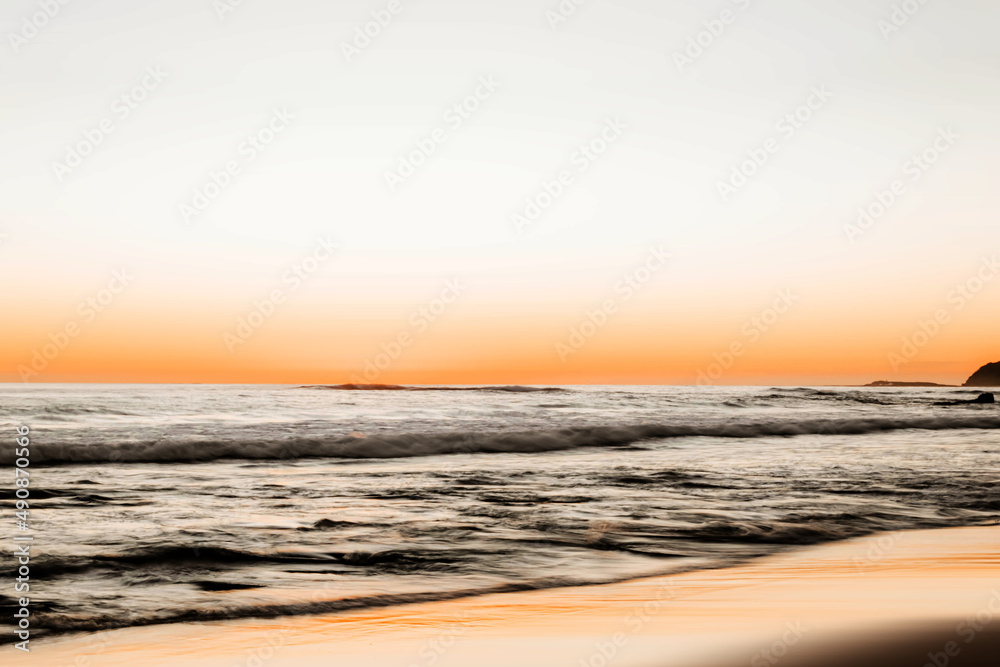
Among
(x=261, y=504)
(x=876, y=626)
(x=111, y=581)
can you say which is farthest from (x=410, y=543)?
(x=876, y=626)

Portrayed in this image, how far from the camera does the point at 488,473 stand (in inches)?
561

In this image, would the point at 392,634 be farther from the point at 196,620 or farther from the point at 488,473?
the point at 488,473

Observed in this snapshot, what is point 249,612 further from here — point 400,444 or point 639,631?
point 400,444

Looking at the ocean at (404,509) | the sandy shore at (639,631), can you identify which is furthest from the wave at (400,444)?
the sandy shore at (639,631)

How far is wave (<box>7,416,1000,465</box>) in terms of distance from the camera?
672 inches

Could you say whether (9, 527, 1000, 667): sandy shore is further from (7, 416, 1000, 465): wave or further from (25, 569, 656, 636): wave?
(7, 416, 1000, 465): wave

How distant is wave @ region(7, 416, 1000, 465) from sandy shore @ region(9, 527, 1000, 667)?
13.2 m

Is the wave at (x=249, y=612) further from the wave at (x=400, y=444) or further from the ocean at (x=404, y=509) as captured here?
the wave at (x=400, y=444)

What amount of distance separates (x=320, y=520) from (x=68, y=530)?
100.0 inches

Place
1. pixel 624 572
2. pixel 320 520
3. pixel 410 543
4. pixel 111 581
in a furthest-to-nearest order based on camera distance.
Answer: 1. pixel 320 520
2. pixel 410 543
3. pixel 624 572
4. pixel 111 581

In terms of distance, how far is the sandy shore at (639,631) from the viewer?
4273 mm

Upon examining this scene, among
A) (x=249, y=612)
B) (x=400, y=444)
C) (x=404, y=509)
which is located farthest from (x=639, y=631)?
(x=400, y=444)

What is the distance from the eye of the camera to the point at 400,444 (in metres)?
20.3

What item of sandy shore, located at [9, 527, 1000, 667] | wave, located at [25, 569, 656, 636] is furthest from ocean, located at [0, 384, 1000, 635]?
sandy shore, located at [9, 527, 1000, 667]
